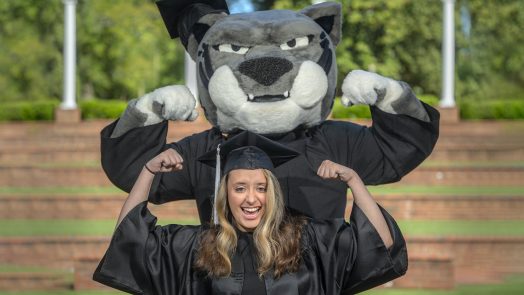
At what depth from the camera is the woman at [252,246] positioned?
13.1 feet

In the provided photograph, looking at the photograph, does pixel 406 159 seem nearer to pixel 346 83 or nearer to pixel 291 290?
pixel 346 83

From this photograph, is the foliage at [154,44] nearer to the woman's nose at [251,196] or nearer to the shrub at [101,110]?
the shrub at [101,110]

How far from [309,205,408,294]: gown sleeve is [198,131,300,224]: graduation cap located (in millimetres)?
289

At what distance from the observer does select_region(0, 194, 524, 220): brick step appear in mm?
11922

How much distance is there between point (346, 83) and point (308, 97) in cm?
20

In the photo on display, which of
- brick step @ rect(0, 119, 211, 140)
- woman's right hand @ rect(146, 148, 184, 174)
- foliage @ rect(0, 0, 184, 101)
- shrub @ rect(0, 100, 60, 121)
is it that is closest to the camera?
woman's right hand @ rect(146, 148, 184, 174)

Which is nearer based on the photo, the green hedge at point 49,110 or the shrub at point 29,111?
the green hedge at point 49,110

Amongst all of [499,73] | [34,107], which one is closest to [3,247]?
[34,107]

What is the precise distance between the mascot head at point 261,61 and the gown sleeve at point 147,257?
0.68 metres

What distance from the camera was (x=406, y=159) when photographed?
465 cm

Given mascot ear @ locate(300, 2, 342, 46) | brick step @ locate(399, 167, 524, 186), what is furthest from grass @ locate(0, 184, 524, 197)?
mascot ear @ locate(300, 2, 342, 46)

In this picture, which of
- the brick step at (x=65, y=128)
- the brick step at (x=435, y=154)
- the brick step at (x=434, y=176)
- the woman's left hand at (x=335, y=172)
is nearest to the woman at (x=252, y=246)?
the woman's left hand at (x=335, y=172)

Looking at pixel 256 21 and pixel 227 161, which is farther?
pixel 256 21

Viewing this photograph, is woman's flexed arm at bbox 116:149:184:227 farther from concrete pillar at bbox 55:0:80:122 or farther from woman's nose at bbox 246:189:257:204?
concrete pillar at bbox 55:0:80:122
